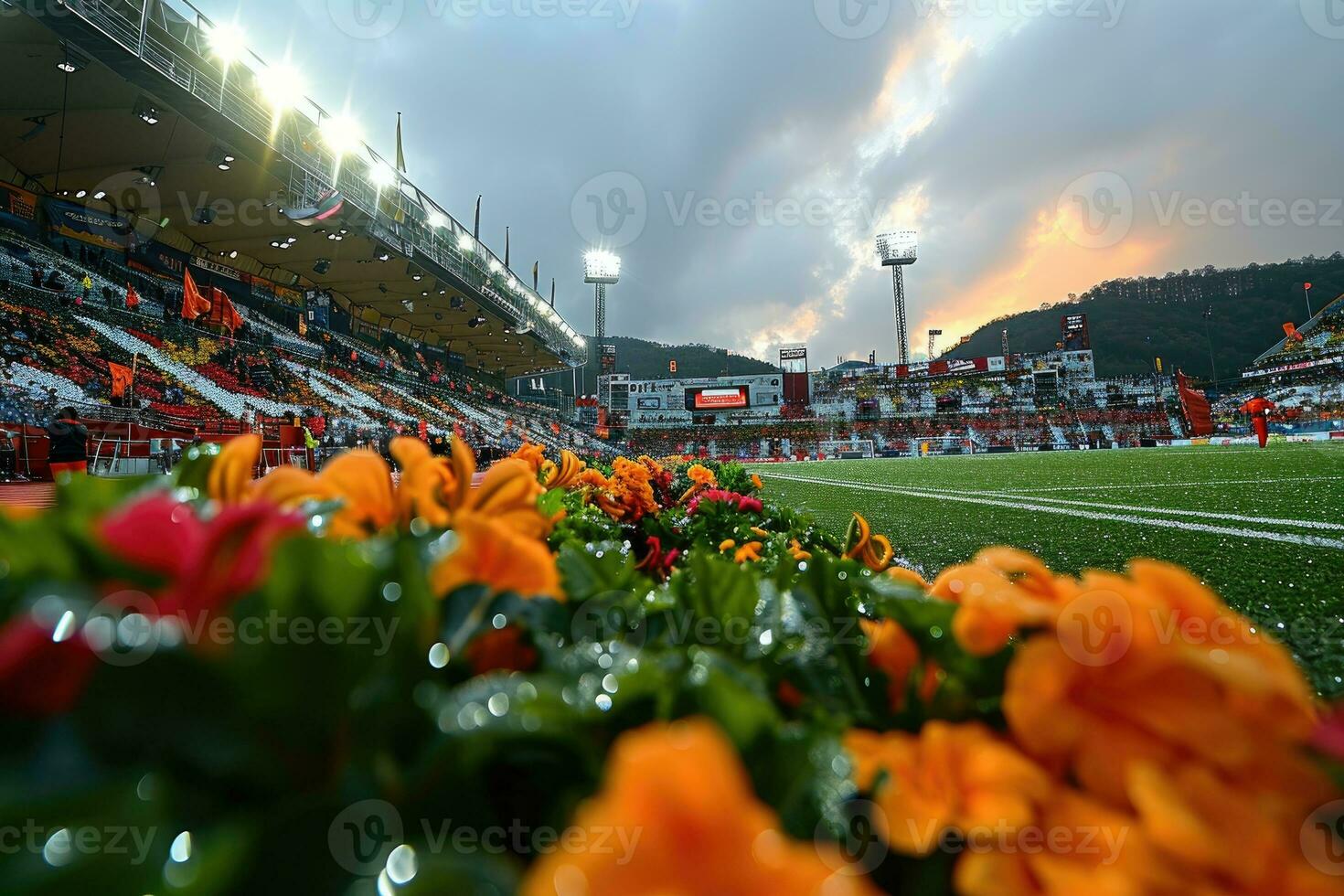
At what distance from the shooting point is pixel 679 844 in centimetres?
16

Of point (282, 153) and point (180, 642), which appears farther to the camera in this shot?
point (282, 153)

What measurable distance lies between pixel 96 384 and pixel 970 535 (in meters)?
12.8

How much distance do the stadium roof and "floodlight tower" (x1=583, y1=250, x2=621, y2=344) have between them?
1548cm

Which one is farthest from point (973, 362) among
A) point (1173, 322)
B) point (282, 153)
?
point (282, 153)

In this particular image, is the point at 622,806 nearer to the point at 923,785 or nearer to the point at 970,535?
the point at 923,785

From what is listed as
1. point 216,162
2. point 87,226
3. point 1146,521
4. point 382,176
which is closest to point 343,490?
point 1146,521

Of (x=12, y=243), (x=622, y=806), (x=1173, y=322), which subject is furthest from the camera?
(x=1173, y=322)

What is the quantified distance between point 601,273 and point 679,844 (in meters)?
→ 35.5

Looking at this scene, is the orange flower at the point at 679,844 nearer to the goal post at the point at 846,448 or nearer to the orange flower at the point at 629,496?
the orange flower at the point at 629,496

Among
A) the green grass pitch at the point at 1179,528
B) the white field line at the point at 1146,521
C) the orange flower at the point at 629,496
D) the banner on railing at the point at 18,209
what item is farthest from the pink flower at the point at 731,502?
the banner on railing at the point at 18,209

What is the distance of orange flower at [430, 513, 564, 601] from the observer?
0.96 feet

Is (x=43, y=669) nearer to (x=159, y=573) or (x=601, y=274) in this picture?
(x=159, y=573)

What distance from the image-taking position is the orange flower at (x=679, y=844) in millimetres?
153

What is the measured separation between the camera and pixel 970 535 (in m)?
2.86
